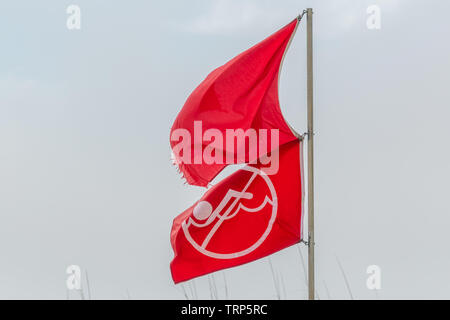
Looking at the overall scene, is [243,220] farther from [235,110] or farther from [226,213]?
[235,110]

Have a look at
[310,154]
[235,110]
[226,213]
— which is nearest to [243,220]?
[226,213]

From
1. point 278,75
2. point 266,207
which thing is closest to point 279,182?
point 266,207

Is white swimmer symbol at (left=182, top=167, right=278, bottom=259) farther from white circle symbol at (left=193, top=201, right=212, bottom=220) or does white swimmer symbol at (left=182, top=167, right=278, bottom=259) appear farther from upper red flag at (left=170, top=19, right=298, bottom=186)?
upper red flag at (left=170, top=19, right=298, bottom=186)

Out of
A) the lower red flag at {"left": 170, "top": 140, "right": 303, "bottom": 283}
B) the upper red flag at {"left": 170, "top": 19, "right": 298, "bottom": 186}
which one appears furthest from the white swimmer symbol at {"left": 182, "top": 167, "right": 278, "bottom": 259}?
the upper red flag at {"left": 170, "top": 19, "right": 298, "bottom": 186}

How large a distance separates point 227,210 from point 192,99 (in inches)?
56.7

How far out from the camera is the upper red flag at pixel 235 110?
11.6 meters

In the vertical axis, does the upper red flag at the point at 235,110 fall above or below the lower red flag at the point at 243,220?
above

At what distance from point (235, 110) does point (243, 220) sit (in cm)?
137

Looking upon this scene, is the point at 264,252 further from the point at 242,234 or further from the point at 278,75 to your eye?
the point at 278,75

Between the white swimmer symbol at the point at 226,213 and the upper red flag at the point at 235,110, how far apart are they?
1.14 feet

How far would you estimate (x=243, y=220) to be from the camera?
11859mm

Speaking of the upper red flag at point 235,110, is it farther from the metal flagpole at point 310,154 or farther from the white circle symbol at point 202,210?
the white circle symbol at point 202,210

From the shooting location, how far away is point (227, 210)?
11875mm

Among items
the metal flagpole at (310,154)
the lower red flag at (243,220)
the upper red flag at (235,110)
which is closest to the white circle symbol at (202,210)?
the lower red flag at (243,220)
